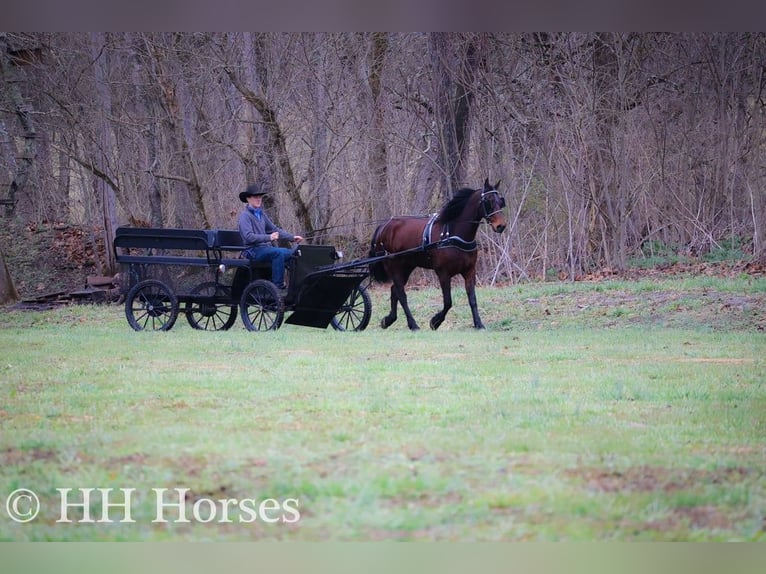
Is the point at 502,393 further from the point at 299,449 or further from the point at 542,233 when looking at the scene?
the point at 542,233

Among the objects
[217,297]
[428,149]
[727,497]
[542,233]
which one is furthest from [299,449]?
[428,149]

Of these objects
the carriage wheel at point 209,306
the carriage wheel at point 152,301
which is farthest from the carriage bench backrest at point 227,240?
the carriage wheel at point 152,301

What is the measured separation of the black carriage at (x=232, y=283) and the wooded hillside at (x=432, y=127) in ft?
11.3

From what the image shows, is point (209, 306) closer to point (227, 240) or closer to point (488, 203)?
point (227, 240)

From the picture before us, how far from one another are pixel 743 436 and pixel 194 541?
2848 mm

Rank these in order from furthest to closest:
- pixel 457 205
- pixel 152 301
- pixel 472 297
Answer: pixel 152 301
pixel 472 297
pixel 457 205

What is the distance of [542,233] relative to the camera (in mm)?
14328

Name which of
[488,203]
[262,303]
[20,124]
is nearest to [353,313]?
[262,303]

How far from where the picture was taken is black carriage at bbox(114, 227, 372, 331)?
33.6ft

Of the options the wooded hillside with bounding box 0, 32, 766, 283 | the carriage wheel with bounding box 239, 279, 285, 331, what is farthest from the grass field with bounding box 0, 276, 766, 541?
the wooded hillside with bounding box 0, 32, 766, 283

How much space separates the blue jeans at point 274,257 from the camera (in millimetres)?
10203

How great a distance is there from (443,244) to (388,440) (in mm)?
5345

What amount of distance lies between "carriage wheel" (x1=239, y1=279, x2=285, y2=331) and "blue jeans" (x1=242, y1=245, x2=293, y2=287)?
121mm

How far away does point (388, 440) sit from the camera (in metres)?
5.33
